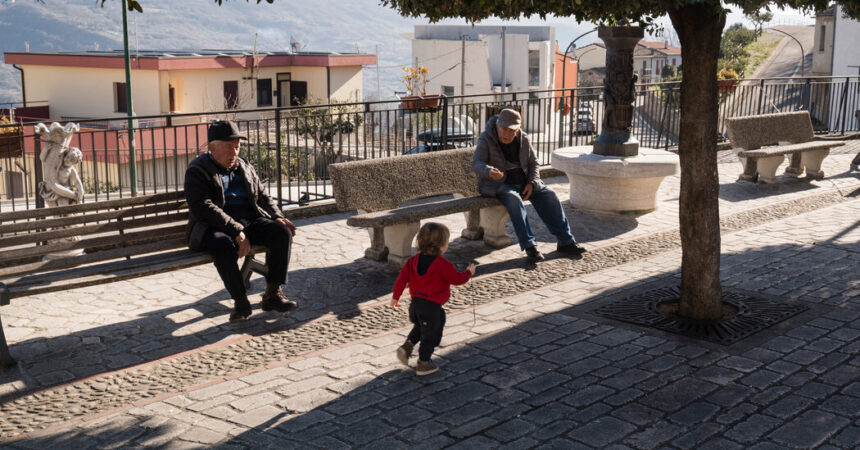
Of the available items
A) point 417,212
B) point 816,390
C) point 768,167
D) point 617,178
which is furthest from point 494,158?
point 768,167

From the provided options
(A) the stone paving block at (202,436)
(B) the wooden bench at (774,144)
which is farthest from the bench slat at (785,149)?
(A) the stone paving block at (202,436)

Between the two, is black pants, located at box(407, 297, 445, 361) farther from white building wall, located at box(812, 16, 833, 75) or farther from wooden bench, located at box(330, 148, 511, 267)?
white building wall, located at box(812, 16, 833, 75)

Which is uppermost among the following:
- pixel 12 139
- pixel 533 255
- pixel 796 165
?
pixel 12 139

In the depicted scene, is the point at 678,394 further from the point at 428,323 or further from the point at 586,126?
the point at 586,126

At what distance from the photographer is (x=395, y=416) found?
5.09 metres

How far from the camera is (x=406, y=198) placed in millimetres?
8719

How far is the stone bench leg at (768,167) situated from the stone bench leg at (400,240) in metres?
6.44

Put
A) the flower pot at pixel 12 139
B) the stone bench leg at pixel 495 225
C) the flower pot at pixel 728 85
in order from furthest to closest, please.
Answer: the flower pot at pixel 728 85 < the flower pot at pixel 12 139 < the stone bench leg at pixel 495 225

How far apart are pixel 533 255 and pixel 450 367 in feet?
9.51

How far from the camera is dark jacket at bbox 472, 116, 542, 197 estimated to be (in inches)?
351

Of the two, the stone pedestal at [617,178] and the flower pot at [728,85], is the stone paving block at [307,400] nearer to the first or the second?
the stone pedestal at [617,178]

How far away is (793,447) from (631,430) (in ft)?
2.64

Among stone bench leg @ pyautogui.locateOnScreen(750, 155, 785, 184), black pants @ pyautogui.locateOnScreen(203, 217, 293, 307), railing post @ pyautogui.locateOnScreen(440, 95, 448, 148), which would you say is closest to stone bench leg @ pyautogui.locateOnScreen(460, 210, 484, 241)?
black pants @ pyautogui.locateOnScreen(203, 217, 293, 307)

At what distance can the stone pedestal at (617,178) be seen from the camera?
414 inches
